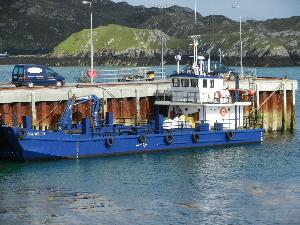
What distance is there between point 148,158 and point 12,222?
16889 mm

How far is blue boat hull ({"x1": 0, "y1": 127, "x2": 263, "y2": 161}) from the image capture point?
51719 mm

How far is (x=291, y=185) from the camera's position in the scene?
47.3 meters

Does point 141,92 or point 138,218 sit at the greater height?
point 141,92

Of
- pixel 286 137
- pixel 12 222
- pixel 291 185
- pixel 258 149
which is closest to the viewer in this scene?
pixel 12 222

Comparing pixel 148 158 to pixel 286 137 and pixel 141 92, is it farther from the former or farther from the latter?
pixel 286 137

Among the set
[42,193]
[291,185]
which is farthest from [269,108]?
[42,193]

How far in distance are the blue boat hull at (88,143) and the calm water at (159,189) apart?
1.71 ft

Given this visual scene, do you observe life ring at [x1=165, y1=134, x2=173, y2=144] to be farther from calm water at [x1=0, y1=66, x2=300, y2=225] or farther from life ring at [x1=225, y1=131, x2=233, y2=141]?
life ring at [x1=225, y1=131, x2=233, y2=141]

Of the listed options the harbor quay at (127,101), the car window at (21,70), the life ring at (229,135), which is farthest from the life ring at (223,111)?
the car window at (21,70)

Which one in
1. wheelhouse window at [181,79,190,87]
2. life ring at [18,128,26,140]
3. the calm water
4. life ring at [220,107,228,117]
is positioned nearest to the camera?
the calm water

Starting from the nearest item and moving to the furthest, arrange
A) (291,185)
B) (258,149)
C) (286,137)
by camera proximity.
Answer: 1. (291,185)
2. (258,149)
3. (286,137)

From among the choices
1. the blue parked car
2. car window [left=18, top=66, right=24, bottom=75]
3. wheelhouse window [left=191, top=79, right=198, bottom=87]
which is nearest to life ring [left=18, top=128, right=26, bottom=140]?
the blue parked car

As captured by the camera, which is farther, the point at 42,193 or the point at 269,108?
the point at 269,108

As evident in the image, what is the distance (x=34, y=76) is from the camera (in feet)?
213
